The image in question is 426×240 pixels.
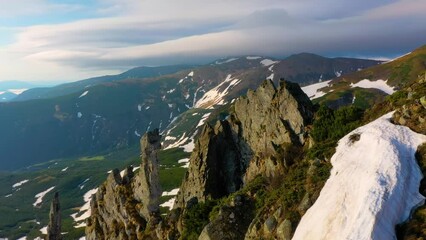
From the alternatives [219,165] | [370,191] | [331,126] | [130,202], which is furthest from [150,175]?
[370,191]

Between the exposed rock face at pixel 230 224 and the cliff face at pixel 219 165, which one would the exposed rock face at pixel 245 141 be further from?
the exposed rock face at pixel 230 224

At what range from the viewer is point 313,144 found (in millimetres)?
39094

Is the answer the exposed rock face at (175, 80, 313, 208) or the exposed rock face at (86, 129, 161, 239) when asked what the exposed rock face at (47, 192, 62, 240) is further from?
the exposed rock face at (175, 80, 313, 208)

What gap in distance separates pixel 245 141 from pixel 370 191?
32.5 m

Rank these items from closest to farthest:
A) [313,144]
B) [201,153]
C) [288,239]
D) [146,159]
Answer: [288,239]
[313,144]
[201,153]
[146,159]

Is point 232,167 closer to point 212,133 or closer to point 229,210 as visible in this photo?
point 212,133

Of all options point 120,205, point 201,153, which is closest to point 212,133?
point 201,153

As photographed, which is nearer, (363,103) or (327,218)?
(327,218)

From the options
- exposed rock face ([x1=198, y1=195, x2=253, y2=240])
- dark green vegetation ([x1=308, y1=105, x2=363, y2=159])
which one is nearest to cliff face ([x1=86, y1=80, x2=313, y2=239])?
exposed rock face ([x1=198, y1=195, x2=253, y2=240])

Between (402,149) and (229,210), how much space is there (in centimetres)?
1398

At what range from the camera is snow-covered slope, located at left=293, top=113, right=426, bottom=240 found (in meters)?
22.2

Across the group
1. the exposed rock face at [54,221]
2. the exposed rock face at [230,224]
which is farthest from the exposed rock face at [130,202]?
the exposed rock face at [230,224]

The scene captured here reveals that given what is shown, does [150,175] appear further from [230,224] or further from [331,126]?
[331,126]

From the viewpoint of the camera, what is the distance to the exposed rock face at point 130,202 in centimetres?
5319
